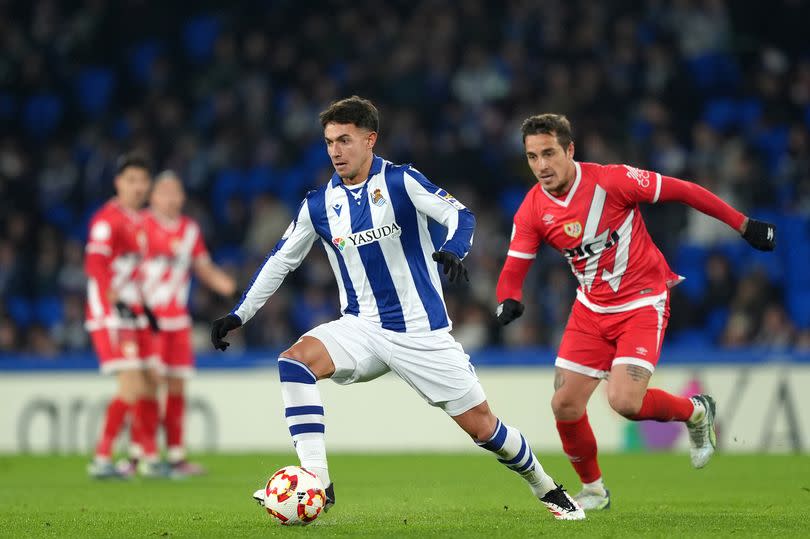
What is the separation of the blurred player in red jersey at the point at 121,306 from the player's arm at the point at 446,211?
4436mm

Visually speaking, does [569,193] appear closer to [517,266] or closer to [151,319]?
[517,266]

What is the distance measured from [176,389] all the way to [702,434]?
16.9 ft

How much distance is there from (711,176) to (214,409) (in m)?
6.81

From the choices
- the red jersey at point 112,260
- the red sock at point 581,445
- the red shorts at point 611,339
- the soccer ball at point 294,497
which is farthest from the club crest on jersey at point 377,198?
the red jersey at point 112,260

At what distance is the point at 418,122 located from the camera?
1778 centimetres

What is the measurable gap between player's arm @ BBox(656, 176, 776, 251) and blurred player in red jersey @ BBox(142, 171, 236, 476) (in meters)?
4.83

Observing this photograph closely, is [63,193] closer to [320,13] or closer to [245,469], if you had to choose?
[320,13]

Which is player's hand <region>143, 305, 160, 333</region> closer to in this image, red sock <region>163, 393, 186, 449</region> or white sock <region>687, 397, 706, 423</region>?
red sock <region>163, 393, 186, 449</region>

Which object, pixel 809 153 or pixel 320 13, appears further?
pixel 320 13

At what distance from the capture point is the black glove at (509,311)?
6863 millimetres

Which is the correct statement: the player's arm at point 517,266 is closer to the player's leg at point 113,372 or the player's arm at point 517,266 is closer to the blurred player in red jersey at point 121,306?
the blurred player in red jersey at point 121,306

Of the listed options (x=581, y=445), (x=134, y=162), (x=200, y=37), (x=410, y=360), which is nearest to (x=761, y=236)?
(x=581, y=445)

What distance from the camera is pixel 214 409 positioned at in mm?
14297

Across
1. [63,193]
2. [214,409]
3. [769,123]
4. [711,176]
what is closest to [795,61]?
[769,123]
